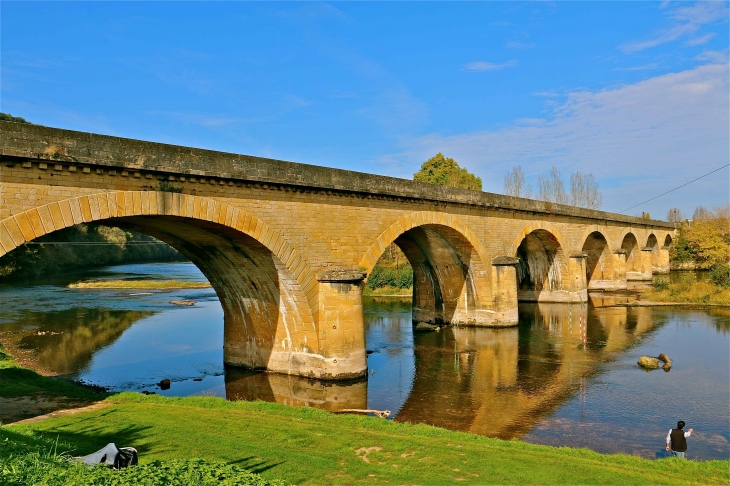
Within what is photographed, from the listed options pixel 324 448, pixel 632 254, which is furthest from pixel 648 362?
pixel 632 254

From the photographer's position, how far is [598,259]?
42969 millimetres

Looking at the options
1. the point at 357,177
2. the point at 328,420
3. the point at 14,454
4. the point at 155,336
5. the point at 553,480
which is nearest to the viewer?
the point at 14,454

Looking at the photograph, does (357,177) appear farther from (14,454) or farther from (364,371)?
(14,454)

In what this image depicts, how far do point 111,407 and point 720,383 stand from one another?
16723 millimetres

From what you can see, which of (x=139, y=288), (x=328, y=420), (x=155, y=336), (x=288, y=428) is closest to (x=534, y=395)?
(x=328, y=420)

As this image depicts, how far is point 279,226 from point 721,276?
31.9 m

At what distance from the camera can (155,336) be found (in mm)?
23578

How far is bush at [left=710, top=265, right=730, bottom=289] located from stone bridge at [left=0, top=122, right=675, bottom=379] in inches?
630

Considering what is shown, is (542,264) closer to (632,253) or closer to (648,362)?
(648,362)

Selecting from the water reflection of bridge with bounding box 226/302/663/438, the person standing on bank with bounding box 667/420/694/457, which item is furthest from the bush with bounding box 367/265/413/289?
the person standing on bank with bounding box 667/420/694/457

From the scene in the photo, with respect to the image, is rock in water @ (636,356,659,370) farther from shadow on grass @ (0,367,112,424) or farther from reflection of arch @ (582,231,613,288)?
reflection of arch @ (582,231,613,288)

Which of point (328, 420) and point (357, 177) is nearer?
point (328, 420)

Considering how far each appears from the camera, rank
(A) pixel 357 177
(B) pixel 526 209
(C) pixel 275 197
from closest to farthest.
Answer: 1. (C) pixel 275 197
2. (A) pixel 357 177
3. (B) pixel 526 209

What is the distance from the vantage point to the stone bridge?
9.84 meters
